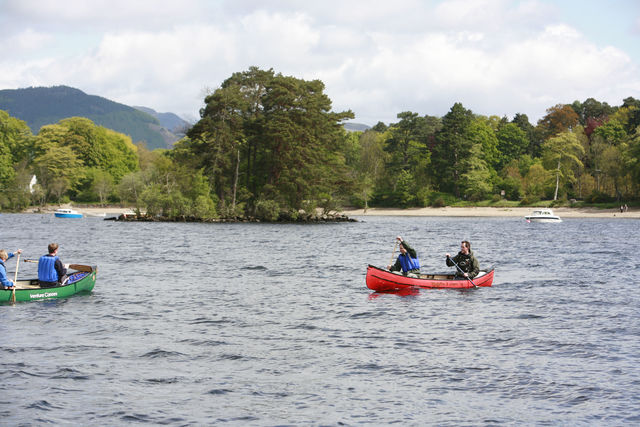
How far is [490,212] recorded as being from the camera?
104312 mm

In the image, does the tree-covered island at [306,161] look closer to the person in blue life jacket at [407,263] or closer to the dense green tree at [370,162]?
the dense green tree at [370,162]

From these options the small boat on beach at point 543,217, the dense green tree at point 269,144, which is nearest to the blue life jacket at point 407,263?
the dense green tree at point 269,144

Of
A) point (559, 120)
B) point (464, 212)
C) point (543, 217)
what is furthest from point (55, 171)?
point (559, 120)

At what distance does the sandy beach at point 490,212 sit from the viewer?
92.2 metres

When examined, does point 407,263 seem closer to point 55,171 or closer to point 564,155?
point 564,155

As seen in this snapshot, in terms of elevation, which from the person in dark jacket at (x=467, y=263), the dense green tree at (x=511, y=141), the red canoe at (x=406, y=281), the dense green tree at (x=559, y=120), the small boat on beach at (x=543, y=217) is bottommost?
the red canoe at (x=406, y=281)

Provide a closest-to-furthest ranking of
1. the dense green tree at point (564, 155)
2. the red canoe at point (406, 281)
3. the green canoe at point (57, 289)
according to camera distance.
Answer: the green canoe at point (57, 289), the red canoe at point (406, 281), the dense green tree at point (564, 155)

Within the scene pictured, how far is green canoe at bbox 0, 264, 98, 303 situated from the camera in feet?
69.6

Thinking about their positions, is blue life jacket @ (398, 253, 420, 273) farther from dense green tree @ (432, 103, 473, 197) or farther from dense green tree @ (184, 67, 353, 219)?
dense green tree @ (432, 103, 473, 197)

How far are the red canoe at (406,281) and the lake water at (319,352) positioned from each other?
0.42 metres

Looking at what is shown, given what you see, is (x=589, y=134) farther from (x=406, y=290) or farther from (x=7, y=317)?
(x=7, y=317)

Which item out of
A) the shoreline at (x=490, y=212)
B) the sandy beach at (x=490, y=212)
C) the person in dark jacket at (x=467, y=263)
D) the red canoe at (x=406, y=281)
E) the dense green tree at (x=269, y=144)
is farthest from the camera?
the sandy beach at (x=490, y=212)

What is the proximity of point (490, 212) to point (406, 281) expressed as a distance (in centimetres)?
8397

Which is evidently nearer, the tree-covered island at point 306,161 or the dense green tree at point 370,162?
the tree-covered island at point 306,161
